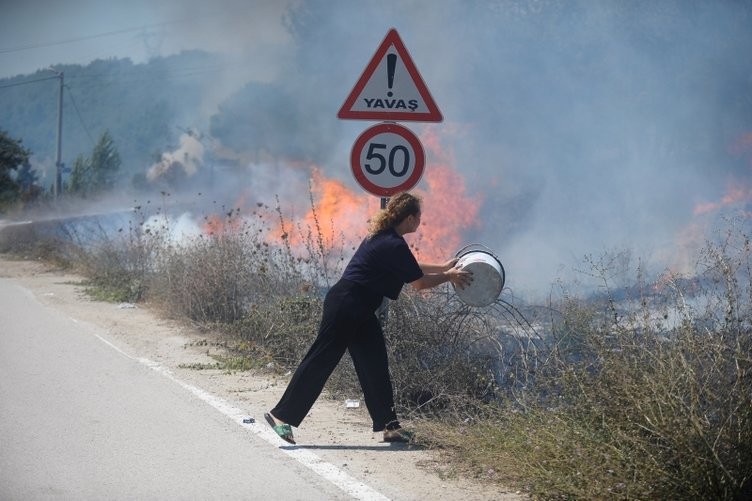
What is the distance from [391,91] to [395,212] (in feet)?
4.46

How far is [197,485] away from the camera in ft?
18.7

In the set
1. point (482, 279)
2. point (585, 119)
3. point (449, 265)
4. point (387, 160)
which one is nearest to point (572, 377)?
point (482, 279)

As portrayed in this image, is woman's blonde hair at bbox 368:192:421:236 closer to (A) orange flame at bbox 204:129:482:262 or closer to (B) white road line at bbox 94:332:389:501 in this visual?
(B) white road line at bbox 94:332:389:501

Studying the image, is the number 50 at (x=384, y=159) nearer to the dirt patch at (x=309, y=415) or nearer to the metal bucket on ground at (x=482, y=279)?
the metal bucket on ground at (x=482, y=279)

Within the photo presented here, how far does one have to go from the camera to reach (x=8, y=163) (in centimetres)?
3688

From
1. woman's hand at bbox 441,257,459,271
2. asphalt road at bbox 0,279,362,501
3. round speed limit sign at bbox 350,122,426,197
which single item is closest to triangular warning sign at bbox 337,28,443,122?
round speed limit sign at bbox 350,122,426,197

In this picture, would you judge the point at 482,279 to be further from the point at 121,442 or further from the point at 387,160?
the point at 121,442

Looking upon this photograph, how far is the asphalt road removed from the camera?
5.64m

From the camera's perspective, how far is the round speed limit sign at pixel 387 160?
7648mm

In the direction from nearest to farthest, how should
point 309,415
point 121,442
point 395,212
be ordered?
point 121,442 < point 395,212 < point 309,415

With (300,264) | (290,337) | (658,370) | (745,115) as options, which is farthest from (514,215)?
(658,370)

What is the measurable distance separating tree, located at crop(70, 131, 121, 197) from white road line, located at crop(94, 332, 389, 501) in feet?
130

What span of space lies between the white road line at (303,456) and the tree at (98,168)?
39.6m

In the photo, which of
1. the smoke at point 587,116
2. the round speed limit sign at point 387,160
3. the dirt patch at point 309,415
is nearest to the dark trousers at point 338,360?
the dirt patch at point 309,415
